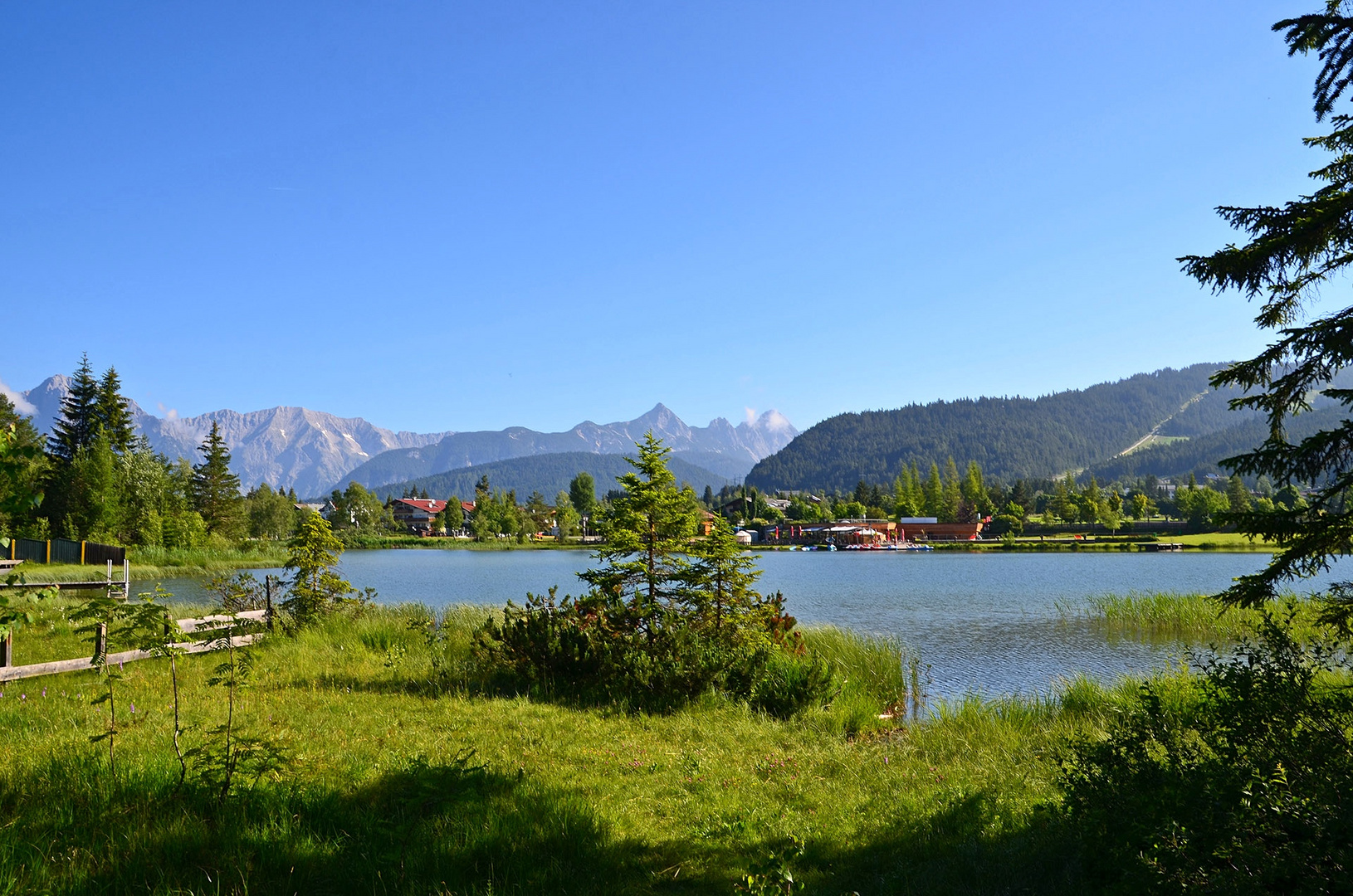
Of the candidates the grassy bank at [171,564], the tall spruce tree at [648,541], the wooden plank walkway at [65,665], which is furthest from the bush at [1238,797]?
the grassy bank at [171,564]

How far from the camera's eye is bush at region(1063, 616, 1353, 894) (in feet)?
10.4

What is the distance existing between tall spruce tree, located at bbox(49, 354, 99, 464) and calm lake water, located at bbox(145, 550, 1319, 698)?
18630mm

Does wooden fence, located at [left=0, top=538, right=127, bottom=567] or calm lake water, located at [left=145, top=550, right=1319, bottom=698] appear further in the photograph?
wooden fence, located at [left=0, top=538, right=127, bottom=567]

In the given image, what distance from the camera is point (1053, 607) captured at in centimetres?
2923

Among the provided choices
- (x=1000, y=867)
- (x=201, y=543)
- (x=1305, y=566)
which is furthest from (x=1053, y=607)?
(x=201, y=543)

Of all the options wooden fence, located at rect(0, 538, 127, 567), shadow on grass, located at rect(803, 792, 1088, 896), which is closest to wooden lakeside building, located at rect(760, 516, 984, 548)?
wooden fence, located at rect(0, 538, 127, 567)

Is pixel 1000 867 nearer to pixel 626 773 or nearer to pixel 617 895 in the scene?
pixel 617 895

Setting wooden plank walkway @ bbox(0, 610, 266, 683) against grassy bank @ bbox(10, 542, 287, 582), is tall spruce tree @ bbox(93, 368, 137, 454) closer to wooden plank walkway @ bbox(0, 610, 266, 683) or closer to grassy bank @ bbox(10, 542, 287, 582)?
grassy bank @ bbox(10, 542, 287, 582)

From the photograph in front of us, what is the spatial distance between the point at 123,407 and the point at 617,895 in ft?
204

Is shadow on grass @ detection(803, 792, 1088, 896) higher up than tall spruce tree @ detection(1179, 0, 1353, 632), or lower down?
lower down

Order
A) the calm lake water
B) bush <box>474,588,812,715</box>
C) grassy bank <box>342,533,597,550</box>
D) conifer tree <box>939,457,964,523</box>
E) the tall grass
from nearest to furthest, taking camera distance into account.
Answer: bush <box>474,588,812,715</box>
the calm lake water
the tall grass
grassy bank <box>342,533,597,550</box>
conifer tree <box>939,457,964,523</box>

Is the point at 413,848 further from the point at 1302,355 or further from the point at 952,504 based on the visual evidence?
the point at 952,504

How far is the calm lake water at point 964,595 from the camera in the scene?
17141 mm

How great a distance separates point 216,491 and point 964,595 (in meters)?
57.3
